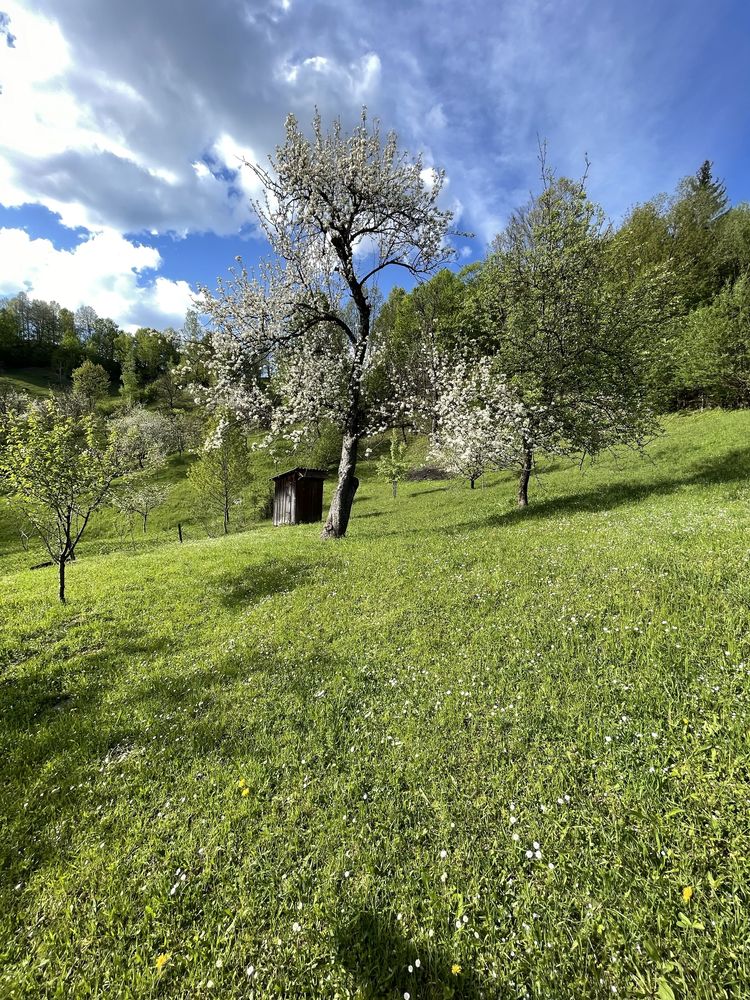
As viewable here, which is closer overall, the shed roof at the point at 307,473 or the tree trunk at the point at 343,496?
the tree trunk at the point at 343,496

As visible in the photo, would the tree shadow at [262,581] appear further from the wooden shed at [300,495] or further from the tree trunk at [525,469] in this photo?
the wooden shed at [300,495]

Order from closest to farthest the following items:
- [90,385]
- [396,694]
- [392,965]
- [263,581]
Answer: [392,965] < [396,694] < [263,581] < [90,385]

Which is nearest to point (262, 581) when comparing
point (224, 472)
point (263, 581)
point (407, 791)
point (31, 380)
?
point (263, 581)

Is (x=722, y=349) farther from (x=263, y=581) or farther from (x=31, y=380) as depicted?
(x=31, y=380)

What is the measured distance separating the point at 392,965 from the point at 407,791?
162cm

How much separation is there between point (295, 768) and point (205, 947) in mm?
1960

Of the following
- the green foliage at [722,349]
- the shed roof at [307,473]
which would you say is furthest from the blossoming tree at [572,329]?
the shed roof at [307,473]

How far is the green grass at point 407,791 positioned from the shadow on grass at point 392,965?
0.02m

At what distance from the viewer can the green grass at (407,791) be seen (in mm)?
3559

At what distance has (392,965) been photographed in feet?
11.6

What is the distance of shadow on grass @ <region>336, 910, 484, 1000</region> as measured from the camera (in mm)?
3344

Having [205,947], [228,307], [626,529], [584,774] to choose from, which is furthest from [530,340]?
[205,947]

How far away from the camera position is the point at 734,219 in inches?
1756

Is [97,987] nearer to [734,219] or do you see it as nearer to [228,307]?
[228,307]
